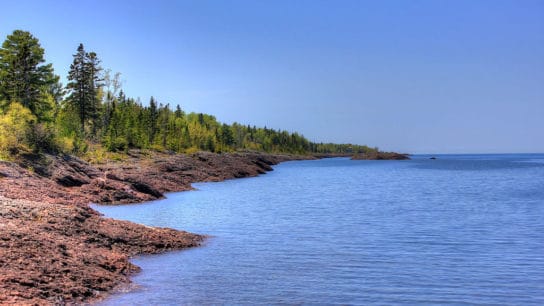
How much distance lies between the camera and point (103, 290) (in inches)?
607

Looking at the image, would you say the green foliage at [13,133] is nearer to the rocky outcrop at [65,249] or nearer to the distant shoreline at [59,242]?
the distant shoreline at [59,242]

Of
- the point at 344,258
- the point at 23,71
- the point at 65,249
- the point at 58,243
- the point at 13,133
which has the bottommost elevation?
the point at 344,258

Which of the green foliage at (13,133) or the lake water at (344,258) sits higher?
the green foliage at (13,133)

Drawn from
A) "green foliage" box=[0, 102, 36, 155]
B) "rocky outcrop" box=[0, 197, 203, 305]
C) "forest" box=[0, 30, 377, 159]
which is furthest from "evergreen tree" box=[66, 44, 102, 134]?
Answer: "rocky outcrop" box=[0, 197, 203, 305]

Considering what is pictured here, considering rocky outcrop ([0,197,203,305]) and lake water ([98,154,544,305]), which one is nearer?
rocky outcrop ([0,197,203,305])

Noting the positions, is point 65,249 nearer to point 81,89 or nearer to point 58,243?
point 58,243

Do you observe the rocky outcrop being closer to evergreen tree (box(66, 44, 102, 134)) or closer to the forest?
the forest

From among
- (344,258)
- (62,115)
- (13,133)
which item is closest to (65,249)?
(344,258)

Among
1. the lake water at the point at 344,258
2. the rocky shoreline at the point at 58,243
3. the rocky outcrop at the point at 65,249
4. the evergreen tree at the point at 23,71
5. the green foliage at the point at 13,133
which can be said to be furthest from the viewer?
the evergreen tree at the point at 23,71

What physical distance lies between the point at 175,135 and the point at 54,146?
87143 millimetres

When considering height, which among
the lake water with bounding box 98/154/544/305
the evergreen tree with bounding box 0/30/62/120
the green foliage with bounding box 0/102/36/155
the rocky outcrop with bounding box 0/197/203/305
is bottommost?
the lake water with bounding box 98/154/544/305

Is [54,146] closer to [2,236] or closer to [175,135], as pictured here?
[2,236]

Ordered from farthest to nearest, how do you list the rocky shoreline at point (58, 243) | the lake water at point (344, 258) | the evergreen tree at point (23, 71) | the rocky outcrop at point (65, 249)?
the evergreen tree at point (23, 71)
the lake water at point (344, 258)
the rocky shoreline at point (58, 243)
the rocky outcrop at point (65, 249)

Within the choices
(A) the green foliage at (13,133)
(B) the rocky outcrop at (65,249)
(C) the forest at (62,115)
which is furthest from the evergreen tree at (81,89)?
(B) the rocky outcrop at (65,249)
